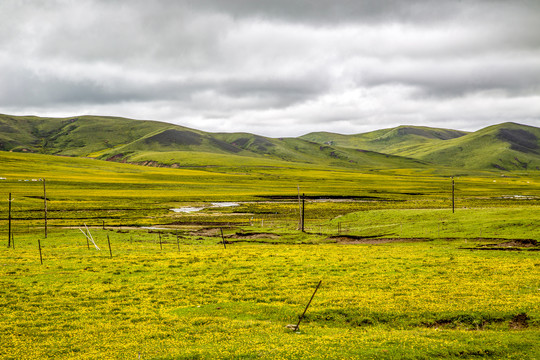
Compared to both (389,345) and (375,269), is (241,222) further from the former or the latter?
(389,345)

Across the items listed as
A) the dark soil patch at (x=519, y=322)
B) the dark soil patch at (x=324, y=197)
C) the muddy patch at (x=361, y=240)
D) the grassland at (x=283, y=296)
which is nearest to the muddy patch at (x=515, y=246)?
the grassland at (x=283, y=296)

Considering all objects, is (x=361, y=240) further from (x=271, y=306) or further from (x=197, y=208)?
(x=197, y=208)

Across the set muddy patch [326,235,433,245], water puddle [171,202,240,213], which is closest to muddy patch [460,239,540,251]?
muddy patch [326,235,433,245]

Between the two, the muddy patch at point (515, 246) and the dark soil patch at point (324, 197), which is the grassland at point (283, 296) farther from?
the dark soil patch at point (324, 197)

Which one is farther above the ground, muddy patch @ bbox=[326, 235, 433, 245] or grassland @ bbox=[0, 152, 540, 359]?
grassland @ bbox=[0, 152, 540, 359]

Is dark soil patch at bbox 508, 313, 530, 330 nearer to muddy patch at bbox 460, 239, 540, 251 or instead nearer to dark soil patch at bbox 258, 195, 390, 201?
muddy patch at bbox 460, 239, 540, 251

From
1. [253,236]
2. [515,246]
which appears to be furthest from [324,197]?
[515,246]

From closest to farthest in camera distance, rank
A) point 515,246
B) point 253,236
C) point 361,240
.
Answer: point 515,246, point 361,240, point 253,236

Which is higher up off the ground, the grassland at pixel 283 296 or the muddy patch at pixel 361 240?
the grassland at pixel 283 296

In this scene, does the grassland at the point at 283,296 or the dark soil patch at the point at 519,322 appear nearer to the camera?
the grassland at the point at 283,296

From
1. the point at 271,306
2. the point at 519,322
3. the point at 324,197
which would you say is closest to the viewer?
the point at 519,322

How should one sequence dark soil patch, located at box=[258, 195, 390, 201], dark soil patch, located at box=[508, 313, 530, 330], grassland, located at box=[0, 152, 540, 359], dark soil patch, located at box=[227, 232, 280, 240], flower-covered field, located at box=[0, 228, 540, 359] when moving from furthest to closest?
dark soil patch, located at box=[258, 195, 390, 201]
dark soil patch, located at box=[227, 232, 280, 240]
dark soil patch, located at box=[508, 313, 530, 330]
grassland, located at box=[0, 152, 540, 359]
flower-covered field, located at box=[0, 228, 540, 359]

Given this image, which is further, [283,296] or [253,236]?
[253,236]

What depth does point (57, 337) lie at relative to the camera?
65.6ft
